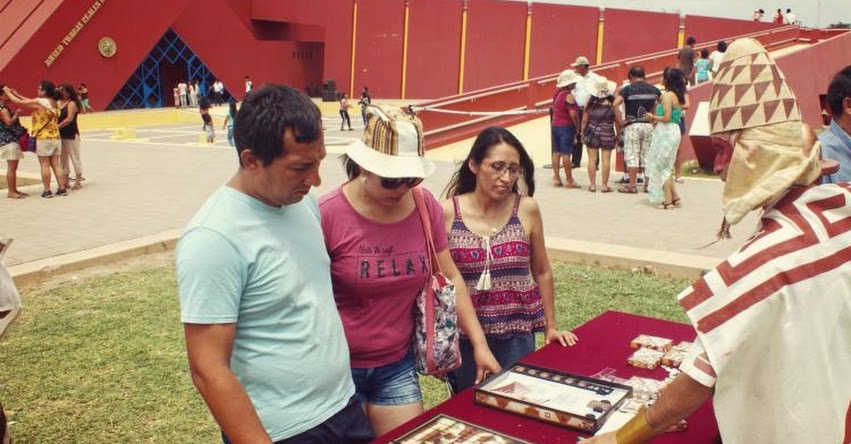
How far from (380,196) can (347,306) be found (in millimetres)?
437

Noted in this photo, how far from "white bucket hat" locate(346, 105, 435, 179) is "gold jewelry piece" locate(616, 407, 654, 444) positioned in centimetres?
109

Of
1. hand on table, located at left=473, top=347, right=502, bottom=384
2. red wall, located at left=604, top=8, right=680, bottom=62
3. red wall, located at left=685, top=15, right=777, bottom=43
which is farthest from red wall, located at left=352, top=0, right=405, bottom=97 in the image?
hand on table, located at left=473, top=347, right=502, bottom=384

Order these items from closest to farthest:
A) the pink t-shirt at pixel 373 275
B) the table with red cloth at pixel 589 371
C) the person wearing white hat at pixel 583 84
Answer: the table with red cloth at pixel 589 371 → the pink t-shirt at pixel 373 275 → the person wearing white hat at pixel 583 84

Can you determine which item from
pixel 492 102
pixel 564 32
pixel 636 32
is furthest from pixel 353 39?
pixel 492 102

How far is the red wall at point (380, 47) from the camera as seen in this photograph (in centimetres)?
3541

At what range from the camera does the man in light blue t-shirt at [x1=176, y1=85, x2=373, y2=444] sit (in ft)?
6.52

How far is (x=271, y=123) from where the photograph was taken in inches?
81.1

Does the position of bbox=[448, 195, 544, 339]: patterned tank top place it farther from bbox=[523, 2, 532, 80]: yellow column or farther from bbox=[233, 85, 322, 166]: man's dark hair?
bbox=[523, 2, 532, 80]: yellow column

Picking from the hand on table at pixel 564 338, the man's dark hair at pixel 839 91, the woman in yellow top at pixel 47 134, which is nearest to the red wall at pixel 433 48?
the woman in yellow top at pixel 47 134

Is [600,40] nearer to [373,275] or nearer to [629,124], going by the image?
[629,124]

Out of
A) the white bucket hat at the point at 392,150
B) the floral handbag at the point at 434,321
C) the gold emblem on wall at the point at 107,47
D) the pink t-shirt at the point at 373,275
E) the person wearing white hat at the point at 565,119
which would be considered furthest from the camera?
the gold emblem on wall at the point at 107,47

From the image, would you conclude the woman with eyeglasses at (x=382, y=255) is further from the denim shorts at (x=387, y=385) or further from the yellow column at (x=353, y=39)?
the yellow column at (x=353, y=39)

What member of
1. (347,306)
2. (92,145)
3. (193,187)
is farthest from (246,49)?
(347,306)

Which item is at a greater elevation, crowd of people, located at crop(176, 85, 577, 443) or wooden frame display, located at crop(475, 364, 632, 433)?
crowd of people, located at crop(176, 85, 577, 443)
